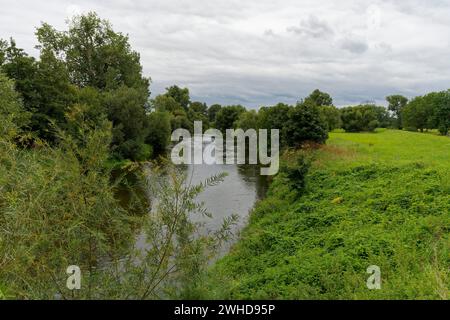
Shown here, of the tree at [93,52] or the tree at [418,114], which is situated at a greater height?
the tree at [93,52]

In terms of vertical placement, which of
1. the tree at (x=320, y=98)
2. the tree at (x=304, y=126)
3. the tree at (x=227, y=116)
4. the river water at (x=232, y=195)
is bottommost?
the river water at (x=232, y=195)

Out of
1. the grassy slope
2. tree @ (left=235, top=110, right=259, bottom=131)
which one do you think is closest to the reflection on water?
the grassy slope

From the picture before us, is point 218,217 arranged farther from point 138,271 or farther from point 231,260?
point 138,271

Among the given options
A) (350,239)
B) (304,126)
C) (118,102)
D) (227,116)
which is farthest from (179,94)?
(350,239)

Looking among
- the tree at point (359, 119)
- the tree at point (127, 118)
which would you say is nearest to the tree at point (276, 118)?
Result: the tree at point (127, 118)

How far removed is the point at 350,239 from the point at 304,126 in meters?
20.3

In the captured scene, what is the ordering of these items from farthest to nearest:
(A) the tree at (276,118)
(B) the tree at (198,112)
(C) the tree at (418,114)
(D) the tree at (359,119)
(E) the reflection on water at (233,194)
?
(B) the tree at (198,112) → (D) the tree at (359,119) → (C) the tree at (418,114) → (A) the tree at (276,118) → (E) the reflection on water at (233,194)

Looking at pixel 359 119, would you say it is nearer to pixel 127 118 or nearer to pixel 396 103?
pixel 396 103

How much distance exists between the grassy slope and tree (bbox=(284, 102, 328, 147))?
10105mm

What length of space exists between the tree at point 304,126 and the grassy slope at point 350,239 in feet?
33.2

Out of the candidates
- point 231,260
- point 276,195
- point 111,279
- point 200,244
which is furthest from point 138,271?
point 276,195

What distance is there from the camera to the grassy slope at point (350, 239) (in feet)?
27.2

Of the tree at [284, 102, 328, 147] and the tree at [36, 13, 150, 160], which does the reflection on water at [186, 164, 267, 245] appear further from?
the tree at [36, 13, 150, 160]

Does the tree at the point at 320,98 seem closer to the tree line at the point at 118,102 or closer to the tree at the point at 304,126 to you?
the tree line at the point at 118,102
